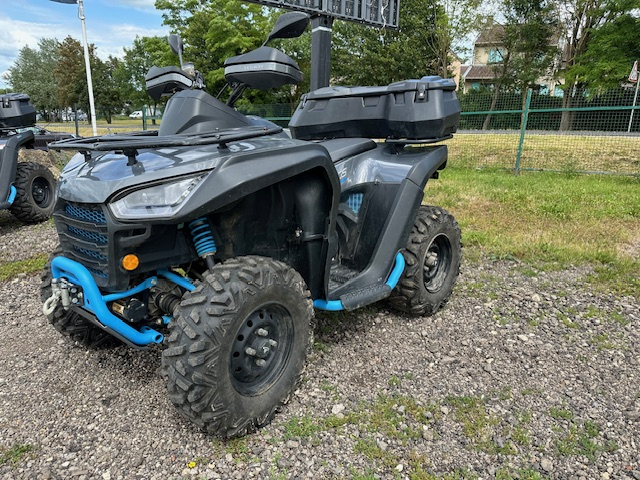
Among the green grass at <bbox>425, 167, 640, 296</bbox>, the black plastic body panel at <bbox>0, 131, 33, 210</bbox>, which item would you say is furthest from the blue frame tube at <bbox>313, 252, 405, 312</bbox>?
the black plastic body panel at <bbox>0, 131, 33, 210</bbox>

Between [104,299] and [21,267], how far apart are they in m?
3.14

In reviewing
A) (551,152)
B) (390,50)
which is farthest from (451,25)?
(551,152)

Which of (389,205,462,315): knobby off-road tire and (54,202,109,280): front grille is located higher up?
(54,202,109,280): front grille

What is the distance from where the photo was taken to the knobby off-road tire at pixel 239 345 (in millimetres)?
1937

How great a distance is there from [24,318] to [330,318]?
2.14m

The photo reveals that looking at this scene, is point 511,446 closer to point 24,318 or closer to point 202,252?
point 202,252

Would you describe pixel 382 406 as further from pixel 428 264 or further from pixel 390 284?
pixel 428 264

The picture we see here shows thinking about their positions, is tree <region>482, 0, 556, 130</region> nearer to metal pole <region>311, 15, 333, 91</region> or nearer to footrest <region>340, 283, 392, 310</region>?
metal pole <region>311, 15, 333, 91</region>

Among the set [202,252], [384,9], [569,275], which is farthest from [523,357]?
[384,9]

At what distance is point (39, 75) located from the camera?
5666cm

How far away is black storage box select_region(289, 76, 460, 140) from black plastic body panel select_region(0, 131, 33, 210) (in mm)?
4172

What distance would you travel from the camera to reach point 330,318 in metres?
3.44

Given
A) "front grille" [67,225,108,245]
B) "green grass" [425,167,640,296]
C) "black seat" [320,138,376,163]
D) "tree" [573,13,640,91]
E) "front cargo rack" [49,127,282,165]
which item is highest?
"tree" [573,13,640,91]

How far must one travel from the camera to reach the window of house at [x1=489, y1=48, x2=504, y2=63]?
34019 millimetres
